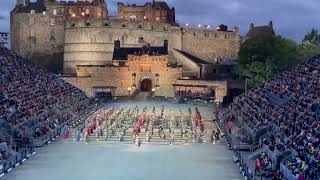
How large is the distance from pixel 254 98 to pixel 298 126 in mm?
26692

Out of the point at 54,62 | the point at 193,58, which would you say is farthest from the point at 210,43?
the point at 54,62

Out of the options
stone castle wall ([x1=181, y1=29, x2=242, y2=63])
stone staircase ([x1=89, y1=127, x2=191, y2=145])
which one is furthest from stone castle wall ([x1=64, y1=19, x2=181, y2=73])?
stone staircase ([x1=89, y1=127, x2=191, y2=145])

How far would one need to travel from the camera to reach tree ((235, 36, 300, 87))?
9538cm

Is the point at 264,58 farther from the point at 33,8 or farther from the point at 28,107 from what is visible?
the point at 28,107

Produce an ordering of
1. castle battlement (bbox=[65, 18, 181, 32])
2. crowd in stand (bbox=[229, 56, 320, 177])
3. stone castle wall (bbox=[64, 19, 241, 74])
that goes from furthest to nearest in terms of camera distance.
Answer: stone castle wall (bbox=[64, 19, 241, 74]) → castle battlement (bbox=[65, 18, 181, 32]) → crowd in stand (bbox=[229, 56, 320, 177])

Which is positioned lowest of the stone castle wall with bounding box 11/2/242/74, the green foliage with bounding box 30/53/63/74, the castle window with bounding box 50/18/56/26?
the green foliage with bounding box 30/53/63/74

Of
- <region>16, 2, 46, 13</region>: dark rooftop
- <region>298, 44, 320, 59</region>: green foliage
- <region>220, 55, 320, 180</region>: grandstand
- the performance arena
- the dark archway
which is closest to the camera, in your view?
<region>220, 55, 320, 180</region>: grandstand

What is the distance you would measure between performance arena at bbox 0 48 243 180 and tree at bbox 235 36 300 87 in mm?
16910

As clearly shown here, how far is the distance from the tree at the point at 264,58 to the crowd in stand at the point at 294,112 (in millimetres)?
18622

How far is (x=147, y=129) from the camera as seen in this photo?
61438 mm

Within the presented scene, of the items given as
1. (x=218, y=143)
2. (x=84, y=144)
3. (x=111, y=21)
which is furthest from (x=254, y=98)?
(x=111, y=21)

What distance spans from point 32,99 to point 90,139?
11689 mm

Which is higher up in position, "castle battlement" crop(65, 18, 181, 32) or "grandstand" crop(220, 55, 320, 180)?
"castle battlement" crop(65, 18, 181, 32)

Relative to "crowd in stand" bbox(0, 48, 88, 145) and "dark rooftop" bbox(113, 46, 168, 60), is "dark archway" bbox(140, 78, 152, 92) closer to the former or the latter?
"dark rooftop" bbox(113, 46, 168, 60)
